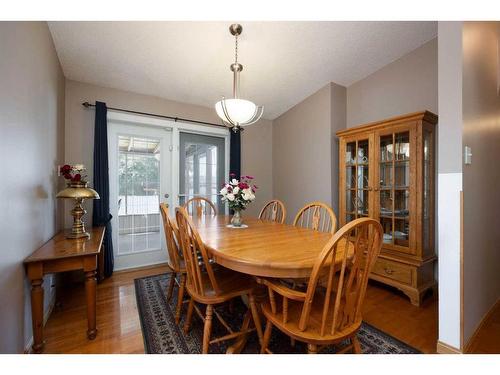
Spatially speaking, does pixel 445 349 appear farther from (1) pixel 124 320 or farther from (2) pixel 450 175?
(1) pixel 124 320

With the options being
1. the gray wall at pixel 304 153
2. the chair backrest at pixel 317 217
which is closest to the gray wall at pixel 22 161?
the chair backrest at pixel 317 217

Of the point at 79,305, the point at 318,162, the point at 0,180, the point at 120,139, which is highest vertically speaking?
the point at 120,139

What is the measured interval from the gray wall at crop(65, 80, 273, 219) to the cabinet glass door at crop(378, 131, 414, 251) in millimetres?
1953

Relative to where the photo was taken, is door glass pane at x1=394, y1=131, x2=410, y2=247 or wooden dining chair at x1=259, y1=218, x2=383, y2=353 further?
door glass pane at x1=394, y1=131, x2=410, y2=247

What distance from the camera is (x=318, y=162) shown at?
3000mm

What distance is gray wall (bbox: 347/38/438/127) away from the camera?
221 cm

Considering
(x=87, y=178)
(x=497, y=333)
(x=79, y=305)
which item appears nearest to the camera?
(x=497, y=333)

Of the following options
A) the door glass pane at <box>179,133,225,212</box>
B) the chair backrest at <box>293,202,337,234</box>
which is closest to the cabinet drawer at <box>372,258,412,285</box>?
the chair backrest at <box>293,202,337,234</box>

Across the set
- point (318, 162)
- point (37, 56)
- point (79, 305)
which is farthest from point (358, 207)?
point (37, 56)

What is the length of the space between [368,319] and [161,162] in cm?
291

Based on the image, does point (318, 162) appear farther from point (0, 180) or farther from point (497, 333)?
point (0, 180)

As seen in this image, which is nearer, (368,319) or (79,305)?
(368,319)

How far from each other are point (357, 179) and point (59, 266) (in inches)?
109

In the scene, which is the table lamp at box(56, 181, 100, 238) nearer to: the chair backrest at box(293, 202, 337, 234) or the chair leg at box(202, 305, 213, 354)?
the chair leg at box(202, 305, 213, 354)
